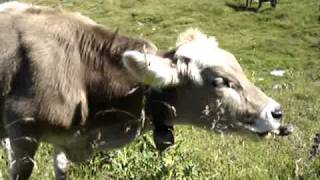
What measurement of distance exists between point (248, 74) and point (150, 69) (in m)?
7.82

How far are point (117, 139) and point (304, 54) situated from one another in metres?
51.7

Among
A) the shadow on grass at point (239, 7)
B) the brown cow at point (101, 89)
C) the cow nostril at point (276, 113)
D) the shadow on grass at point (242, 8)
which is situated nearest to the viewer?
the cow nostril at point (276, 113)

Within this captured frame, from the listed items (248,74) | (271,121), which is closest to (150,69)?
(271,121)

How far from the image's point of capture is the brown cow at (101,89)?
6.37 metres

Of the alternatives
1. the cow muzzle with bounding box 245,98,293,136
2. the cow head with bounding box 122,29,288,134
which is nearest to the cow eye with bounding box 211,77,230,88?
the cow head with bounding box 122,29,288,134

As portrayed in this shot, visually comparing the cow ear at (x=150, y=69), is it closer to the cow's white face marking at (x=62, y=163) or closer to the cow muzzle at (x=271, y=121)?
the cow muzzle at (x=271, y=121)

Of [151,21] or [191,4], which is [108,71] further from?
[191,4]

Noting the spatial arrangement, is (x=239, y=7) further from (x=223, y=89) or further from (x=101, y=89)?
(x=223, y=89)

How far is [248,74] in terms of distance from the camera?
13.8 m

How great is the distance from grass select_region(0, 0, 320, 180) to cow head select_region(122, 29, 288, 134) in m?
0.23

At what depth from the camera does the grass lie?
679 cm

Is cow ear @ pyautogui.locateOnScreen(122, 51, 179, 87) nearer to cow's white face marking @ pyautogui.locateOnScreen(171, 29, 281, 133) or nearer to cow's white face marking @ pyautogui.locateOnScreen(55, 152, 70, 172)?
cow's white face marking @ pyautogui.locateOnScreen(171, 29, 281, 133)

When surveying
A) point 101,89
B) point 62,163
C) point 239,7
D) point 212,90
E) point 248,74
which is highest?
point 212,90

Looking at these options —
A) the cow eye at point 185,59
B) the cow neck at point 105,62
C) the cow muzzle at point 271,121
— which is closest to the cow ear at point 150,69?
the cow eye at point 185,59
